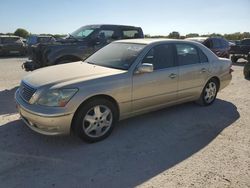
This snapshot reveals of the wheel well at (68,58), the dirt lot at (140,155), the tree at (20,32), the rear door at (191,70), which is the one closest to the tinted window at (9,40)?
the wheel well at (68,58)

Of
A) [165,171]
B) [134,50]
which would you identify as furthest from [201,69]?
[165,171]

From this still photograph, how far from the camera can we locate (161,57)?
5.30 m

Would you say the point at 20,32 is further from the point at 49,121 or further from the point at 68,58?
the point at 49,121

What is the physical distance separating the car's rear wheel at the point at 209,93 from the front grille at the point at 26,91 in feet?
12.5

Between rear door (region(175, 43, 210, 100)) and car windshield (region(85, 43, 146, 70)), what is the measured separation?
3.28 feet

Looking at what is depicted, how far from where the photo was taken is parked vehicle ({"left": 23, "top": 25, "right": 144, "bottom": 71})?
8.09 metres

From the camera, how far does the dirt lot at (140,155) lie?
335cm

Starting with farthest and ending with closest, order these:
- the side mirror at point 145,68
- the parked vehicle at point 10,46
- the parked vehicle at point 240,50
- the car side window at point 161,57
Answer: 1. the parked vehicle at point 10,46
2. the parked vehicle at point 240,50
3. the car side window at point 161,57
4. the side mirror at point 145,68

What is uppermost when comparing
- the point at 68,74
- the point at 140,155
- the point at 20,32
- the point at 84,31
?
the point at 84,31

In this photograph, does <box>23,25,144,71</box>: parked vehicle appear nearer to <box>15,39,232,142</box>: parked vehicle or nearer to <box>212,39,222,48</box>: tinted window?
<box>15,39,232,142</box>: parked vehicle

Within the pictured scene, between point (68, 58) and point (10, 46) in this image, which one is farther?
point (10, 46)

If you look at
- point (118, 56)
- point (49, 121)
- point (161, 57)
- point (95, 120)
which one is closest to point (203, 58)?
point (161, 57)

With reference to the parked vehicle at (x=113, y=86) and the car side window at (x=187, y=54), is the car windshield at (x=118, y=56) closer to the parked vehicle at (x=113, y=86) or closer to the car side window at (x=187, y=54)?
the parked vehicle at (x=113, y=86)

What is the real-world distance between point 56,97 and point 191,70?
3049 mm
